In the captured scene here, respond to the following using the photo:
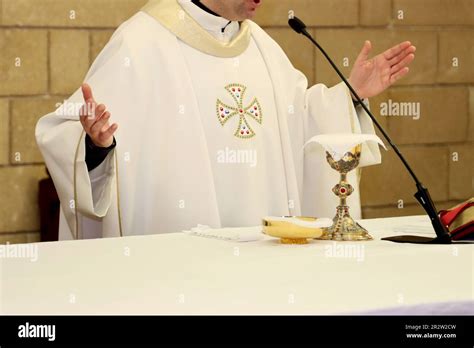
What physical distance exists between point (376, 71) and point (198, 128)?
791mm

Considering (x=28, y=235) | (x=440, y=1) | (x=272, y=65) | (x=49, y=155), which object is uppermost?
(x=440, y=1)

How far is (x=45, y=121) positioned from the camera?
161 inches

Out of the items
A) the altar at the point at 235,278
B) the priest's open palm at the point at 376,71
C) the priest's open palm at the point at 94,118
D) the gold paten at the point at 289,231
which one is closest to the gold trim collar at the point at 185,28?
the priest's open palm at the point at 376,71

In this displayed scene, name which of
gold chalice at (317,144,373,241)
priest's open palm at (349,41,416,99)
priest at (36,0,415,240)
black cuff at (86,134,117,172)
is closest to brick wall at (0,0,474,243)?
priest at (36,0,415,240)

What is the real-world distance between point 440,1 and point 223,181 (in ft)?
11.9

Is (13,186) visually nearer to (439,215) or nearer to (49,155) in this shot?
(49,155)

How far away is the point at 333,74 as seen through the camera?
6965 millimetres

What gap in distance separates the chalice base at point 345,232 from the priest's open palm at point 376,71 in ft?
3.37

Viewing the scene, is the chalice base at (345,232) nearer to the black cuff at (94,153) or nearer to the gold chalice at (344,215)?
the gold chalice at (344,215)

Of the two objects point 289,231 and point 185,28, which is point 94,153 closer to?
point 185,28

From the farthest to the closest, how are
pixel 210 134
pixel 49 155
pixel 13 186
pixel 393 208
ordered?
1. pixel 393 208
2. pixel 13 186
3. pixel 210 134
4. pixel 49 155

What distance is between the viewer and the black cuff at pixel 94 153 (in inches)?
156

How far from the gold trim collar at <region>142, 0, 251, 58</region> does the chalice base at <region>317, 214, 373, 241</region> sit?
1.52m

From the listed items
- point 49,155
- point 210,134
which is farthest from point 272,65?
point 49,155
